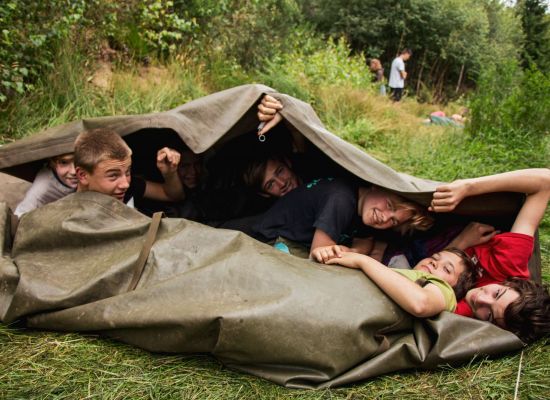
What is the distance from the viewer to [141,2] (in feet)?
22.5

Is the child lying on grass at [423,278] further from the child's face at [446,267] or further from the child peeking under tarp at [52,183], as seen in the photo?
the child peeking under tarp at [52,183]

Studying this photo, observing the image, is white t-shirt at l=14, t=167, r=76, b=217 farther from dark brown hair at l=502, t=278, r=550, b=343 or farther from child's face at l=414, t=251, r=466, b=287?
dark brown hair at l=502, t=278, r=550, b=343

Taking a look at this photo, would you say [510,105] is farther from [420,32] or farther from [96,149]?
[420,32]

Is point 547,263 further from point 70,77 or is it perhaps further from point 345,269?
point 70,77

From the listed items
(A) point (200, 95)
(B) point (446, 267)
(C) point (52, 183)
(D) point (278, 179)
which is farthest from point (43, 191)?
(A) point (200, 95)

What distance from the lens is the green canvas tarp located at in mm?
2102

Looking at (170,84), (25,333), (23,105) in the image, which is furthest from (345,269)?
(170,84)

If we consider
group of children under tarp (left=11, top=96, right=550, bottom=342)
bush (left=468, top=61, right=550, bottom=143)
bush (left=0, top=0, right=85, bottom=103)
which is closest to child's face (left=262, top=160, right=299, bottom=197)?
group of children under tarp (left=11, top=96, right=550, bottom=342)

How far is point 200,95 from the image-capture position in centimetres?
695

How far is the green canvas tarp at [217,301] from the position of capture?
6.89 ft

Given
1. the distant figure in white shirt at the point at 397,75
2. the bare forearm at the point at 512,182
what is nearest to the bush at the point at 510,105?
the bare forearm at the point at 512,182

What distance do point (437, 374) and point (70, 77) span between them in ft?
A: 16.6

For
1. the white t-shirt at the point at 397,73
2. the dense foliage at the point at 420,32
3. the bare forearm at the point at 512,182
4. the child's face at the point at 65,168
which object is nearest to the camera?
the bare forearm at the point at 512,182

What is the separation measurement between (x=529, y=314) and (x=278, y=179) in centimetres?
179
